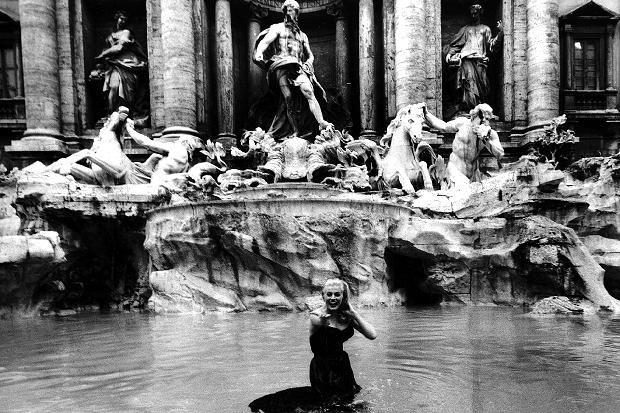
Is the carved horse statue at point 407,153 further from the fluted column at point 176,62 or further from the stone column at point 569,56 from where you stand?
the stone column at point 569,56

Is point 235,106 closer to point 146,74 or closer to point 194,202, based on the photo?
point 146,74

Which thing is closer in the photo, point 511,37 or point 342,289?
point 342,289

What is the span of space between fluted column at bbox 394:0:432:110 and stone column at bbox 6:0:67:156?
885 centimetres

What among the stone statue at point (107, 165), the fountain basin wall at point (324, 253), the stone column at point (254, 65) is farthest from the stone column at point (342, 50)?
the fountain basin wall at point (324, 253)

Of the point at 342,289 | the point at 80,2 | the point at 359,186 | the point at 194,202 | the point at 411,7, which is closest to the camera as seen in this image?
the point at 342,289

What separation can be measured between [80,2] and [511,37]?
1179cm

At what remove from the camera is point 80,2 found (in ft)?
51.7

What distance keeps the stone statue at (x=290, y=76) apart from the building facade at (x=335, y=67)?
127cm

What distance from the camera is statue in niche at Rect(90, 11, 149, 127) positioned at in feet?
50.8

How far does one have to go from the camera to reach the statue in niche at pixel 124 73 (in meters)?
15.5

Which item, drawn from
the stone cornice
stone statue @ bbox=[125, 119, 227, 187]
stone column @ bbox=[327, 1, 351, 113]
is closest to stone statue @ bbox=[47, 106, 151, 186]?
stone statue @ bbox=[125, 119, 227, 187]

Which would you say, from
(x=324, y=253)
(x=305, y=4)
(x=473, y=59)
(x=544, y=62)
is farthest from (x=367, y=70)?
(x=324, y=253)

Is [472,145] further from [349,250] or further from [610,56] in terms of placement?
[610,56]

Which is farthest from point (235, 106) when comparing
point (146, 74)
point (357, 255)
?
point (357, 255)
